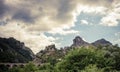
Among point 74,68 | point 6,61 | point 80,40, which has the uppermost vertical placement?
point 80,40

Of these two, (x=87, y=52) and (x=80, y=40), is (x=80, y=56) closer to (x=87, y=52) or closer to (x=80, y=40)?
(x=87, y=52)

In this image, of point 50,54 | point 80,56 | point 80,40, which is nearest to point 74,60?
point 80,56

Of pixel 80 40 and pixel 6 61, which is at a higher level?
pixel 80 40

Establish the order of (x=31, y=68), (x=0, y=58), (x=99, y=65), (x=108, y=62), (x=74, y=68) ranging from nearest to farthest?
(x=74, y=68) → (x=99, y=65) → (x=108, y=62) → (x=31, y=68) → (x=0, y=58)

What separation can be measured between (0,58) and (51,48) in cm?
2975

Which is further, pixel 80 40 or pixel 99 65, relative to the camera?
pixel 80 40

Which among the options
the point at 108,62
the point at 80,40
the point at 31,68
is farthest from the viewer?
the point at 80,40

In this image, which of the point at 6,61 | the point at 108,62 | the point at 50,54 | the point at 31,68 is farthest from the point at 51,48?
the point at 108,62

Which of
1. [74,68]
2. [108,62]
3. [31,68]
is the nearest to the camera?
[74,68]

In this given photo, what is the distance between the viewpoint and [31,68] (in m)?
77.9

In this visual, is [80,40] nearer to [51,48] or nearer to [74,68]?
[51,48]

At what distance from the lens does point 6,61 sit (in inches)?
6545

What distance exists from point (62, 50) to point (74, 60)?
382ft

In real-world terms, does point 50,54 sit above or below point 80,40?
below
